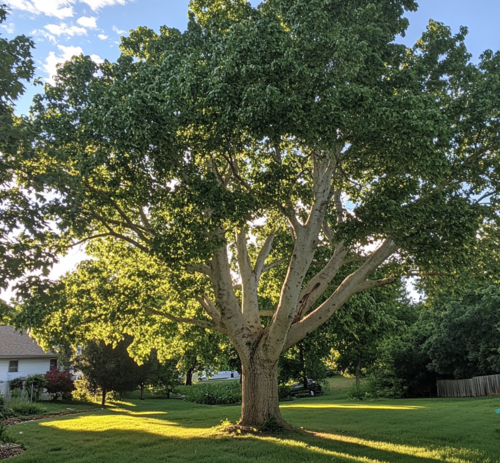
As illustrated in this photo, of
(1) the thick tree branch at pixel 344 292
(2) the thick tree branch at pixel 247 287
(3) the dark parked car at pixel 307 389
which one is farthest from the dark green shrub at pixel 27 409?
(3) the dark parked car at pixel 307 389

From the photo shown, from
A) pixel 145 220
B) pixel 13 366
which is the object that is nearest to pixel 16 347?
pixel 13 366

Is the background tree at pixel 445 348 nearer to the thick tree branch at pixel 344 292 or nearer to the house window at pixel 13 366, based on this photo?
the thick tree branch at pixel 344 292

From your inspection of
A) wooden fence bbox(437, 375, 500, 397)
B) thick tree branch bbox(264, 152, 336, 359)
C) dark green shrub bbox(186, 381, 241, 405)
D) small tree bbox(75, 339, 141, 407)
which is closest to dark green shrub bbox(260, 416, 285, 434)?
thick tree branch bbox(264, 152, 336, 359)

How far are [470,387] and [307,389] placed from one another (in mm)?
12145

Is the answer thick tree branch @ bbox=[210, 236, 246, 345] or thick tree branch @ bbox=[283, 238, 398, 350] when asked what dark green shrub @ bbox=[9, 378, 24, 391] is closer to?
thick tree branch @ bbox=[210, 236, 246, 345]

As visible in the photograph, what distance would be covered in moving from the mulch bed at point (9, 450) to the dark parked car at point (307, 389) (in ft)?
80.9

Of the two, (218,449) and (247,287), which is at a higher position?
(247,287)

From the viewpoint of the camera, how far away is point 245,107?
331 inches

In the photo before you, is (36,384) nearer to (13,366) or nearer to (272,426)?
(13,366)

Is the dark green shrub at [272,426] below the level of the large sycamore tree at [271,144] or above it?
below

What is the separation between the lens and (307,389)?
Answer: 107 ft

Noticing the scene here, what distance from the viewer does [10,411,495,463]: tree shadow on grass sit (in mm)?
8078

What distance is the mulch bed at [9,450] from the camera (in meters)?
8.93

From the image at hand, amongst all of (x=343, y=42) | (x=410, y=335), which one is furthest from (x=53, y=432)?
(x=410, y=335)
